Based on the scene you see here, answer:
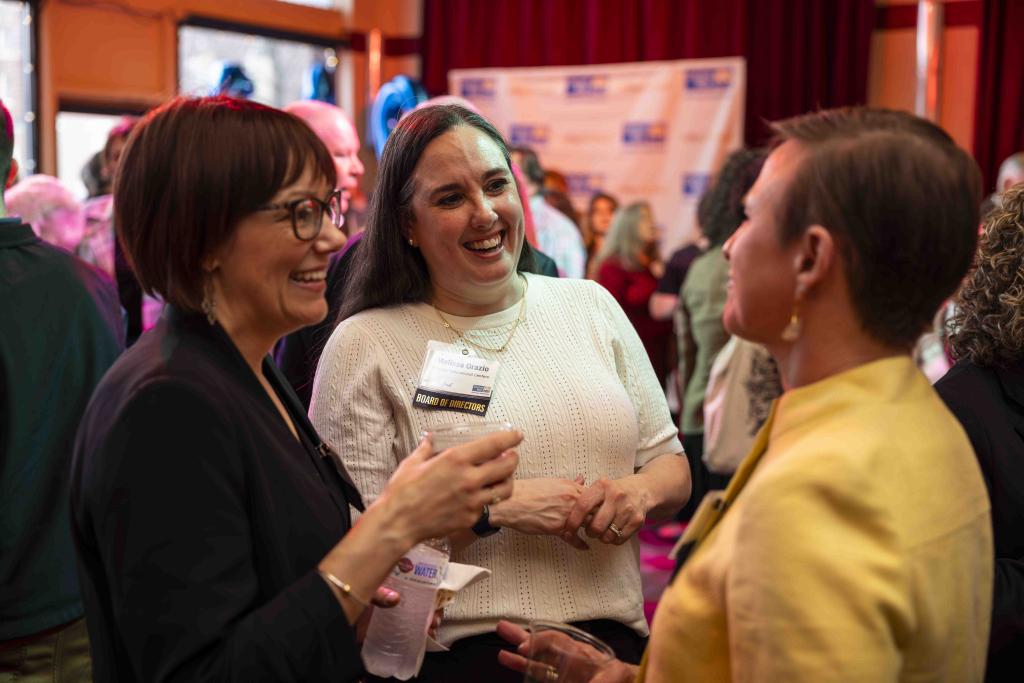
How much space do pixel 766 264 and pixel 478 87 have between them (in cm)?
817

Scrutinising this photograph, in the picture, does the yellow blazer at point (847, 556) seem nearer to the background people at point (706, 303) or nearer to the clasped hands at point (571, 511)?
the clasped hands at point (571, 511)

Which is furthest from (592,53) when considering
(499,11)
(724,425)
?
(724,425)

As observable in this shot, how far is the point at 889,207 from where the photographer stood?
1071 millimetres

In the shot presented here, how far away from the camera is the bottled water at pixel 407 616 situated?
58.2 inches

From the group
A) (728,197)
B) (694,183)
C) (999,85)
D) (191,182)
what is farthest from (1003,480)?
(694,183)

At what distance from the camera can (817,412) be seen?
43.9 inches

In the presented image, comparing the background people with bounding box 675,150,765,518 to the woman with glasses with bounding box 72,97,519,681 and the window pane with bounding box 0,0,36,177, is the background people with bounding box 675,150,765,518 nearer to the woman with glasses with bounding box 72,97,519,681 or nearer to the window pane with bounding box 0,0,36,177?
the woman with glasses with bounding box 72,97,519,681

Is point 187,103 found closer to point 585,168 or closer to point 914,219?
point 914,219

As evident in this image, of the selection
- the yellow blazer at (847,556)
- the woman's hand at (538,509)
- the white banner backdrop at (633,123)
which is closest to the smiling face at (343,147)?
the woman's hand at (538,509)

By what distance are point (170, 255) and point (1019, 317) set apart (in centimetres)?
134

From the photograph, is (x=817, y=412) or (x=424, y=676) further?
(x=424, y=676)

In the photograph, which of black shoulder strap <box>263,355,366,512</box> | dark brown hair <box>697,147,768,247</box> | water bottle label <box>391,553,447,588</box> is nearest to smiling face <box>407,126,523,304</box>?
black shoulder strap <box>263,355,366,512</box>

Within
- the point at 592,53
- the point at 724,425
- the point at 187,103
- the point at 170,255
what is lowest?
the point at 724,425

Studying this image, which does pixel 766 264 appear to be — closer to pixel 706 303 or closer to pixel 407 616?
pixel 407 616
